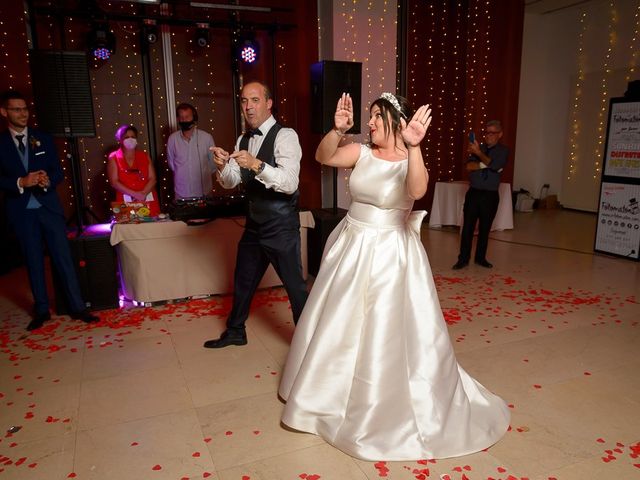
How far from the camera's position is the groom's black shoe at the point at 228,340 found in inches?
135

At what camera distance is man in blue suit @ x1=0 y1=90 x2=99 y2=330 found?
3.55 metres

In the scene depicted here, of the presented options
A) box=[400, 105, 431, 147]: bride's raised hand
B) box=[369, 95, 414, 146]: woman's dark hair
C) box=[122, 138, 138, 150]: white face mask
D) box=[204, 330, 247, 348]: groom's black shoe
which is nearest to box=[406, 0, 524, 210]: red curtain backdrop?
box=[122, 138, 138, 150]: white face mask

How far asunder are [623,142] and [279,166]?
4676 millimetres

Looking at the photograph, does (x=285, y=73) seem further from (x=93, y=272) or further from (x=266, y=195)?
(x=266, y=195)

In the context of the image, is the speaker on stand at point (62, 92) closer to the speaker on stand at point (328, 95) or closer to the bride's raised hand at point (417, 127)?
the speaker on stand at point (328, 95)

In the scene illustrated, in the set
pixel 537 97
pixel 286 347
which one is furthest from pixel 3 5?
pixel 537 97

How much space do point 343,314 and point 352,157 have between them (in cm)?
77

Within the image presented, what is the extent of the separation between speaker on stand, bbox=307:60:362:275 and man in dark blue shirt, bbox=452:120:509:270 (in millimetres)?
1444

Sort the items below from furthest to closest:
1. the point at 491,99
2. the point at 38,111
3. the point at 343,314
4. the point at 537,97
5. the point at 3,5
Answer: the point at 537,97, the point at 491,99, the point at 3,5, the point at 38,111, the point at 343,314

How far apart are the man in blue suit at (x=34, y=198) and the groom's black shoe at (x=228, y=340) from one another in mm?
1218

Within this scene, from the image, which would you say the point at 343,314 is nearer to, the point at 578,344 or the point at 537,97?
the point at 578,344

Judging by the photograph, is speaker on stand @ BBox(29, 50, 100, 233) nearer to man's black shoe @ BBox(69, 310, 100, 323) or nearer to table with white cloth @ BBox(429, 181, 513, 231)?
man's black shoe @ BBox(69, 310, 100, 323)

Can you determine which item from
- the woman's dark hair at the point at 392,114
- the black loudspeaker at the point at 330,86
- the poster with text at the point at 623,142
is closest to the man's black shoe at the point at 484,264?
the poster with text at the point at 623,142

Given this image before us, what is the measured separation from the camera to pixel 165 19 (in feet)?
20.1
